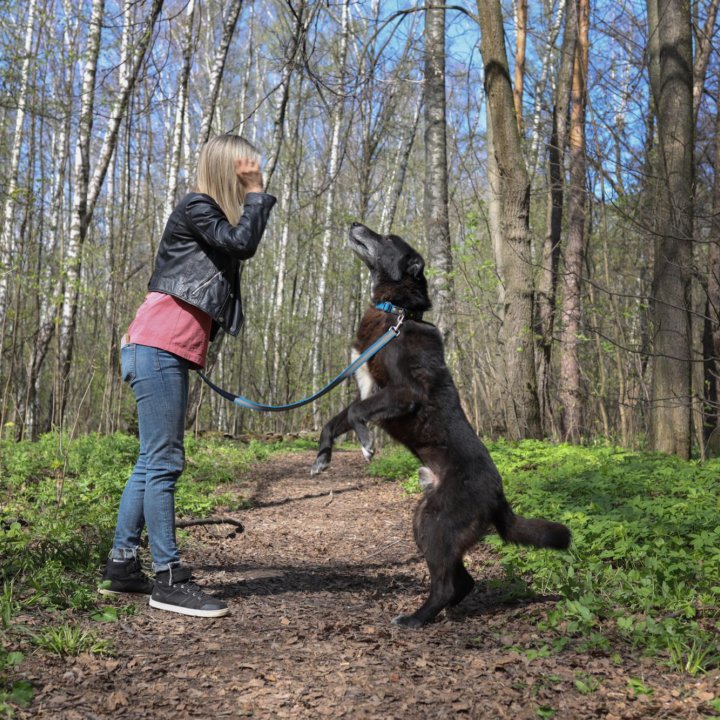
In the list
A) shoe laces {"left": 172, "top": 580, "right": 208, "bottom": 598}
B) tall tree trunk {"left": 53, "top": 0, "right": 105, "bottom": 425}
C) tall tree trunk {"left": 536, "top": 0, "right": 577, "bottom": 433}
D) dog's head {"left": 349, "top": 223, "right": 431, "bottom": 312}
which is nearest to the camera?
shoe laces {"left": 172, "top": 580, "right": 208, "bottom": 598}

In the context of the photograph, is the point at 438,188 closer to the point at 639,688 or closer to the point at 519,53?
the point at 519,53

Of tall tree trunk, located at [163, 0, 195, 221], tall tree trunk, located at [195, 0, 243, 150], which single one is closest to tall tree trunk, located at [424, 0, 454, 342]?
tall tree trunk, located at [195, 0, 243, 150]

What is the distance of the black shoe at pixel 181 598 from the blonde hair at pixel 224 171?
71.1 inches

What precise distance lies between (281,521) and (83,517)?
72.6 inches

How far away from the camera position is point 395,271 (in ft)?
13.8

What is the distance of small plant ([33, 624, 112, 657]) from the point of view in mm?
2605

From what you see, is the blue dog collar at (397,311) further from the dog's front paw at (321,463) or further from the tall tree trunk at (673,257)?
the tall tree trunk at (673,257)

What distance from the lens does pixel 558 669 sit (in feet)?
8.73

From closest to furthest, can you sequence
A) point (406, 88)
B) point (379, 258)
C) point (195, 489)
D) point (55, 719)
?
1. point (55, 719)
2. point (379, 258)
3. point (195, 489)
4. point (406, 88)

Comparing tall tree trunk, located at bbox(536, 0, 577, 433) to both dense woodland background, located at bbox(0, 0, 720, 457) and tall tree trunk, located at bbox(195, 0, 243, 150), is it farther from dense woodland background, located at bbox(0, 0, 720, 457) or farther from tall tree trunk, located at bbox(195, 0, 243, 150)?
tall tree trunk, located at bbox(195, 0, 243, 150)

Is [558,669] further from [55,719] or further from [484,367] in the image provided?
[484,367]

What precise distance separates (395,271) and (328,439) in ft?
3.89

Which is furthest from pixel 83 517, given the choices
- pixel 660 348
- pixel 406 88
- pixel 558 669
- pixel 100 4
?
pixel 406 88

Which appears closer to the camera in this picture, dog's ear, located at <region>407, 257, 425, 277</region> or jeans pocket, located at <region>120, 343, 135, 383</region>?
jeans pocket, located at <region>120, 343, 135, 383</region>
